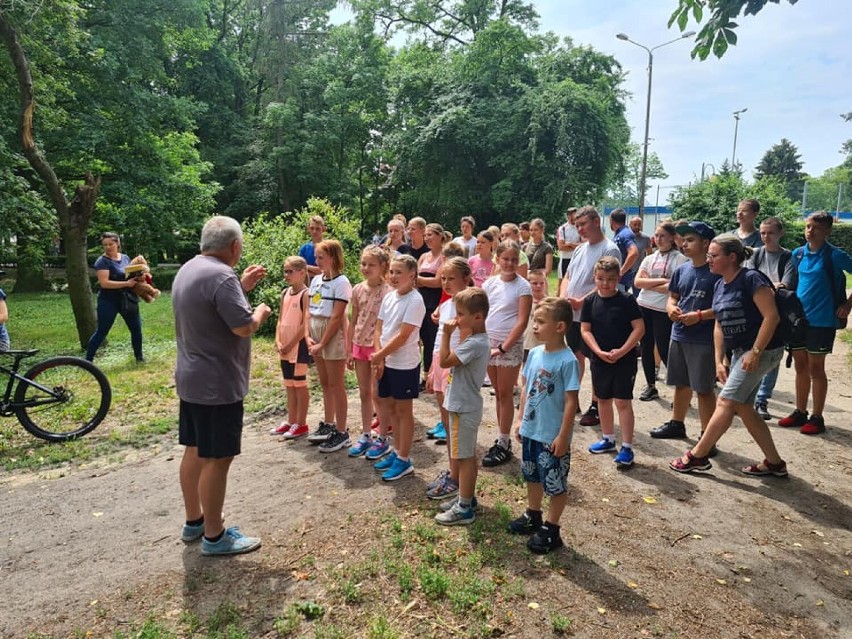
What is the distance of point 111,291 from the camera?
8.32 m

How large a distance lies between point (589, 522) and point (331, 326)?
2.64 m

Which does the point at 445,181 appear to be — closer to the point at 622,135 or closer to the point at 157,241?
the point at 622,135

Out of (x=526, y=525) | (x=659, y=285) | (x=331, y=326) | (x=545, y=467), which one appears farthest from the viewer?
(x=659, y=285)

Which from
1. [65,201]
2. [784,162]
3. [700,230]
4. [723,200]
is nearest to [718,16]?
[700,230]

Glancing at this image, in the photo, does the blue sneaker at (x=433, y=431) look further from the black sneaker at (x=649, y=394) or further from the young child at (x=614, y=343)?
the black sneaker at (x=649, y=394)

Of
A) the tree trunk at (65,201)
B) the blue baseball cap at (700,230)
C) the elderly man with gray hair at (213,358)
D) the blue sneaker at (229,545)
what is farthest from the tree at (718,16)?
the tree trunk at (65,201)

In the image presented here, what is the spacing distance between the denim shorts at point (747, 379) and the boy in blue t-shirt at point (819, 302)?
63.9 inches

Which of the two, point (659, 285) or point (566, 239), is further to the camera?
point (566, 239)

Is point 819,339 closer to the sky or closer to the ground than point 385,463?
closer to the sky

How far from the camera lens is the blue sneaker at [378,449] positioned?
4.95 metres

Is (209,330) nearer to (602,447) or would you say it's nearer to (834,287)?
(602,447)

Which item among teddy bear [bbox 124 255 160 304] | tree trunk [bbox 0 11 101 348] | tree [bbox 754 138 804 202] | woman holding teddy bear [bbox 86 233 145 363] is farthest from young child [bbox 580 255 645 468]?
tree [bbox 754 138 804 202]

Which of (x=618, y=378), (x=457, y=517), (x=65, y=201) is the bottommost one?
(x=457, y=517)

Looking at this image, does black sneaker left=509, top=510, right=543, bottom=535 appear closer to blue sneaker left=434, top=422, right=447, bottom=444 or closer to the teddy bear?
blue sneaker left=434, top=422, right=447, bottom=444
